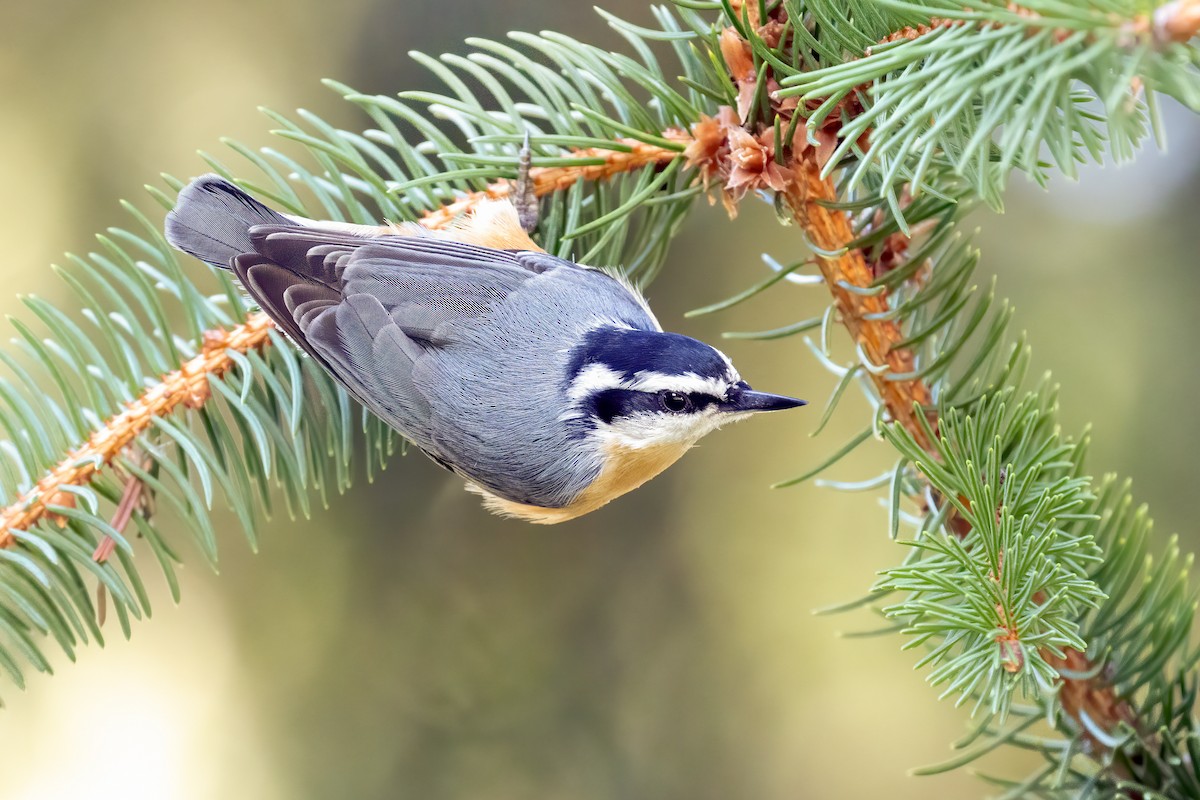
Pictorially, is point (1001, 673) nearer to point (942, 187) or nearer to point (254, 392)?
point (942, 187)

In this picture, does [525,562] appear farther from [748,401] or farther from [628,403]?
[748,401]

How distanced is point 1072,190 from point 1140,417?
0.47 metres

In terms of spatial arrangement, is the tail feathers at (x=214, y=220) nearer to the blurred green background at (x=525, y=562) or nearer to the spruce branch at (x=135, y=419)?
the spruce branch at (x=135, y=419)

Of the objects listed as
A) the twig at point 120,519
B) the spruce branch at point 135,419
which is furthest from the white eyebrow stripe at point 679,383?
the twig at point 120,519

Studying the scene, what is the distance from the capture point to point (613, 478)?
159cm

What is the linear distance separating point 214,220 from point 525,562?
0.99 metres

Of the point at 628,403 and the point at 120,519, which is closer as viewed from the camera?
the point at 120,519

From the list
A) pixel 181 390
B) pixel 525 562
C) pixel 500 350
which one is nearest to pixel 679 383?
pixel 500 350

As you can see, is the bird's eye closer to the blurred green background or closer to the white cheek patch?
the white cheek patch

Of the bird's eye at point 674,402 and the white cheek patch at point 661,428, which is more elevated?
the bird's eye at point 674,402

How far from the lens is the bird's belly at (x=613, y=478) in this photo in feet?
5.13

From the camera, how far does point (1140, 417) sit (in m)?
1.85

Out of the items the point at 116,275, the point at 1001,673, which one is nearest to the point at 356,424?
the point at 116,275

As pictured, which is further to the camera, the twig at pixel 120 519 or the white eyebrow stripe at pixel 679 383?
the white eyebrow stripe at pixel 679 383
